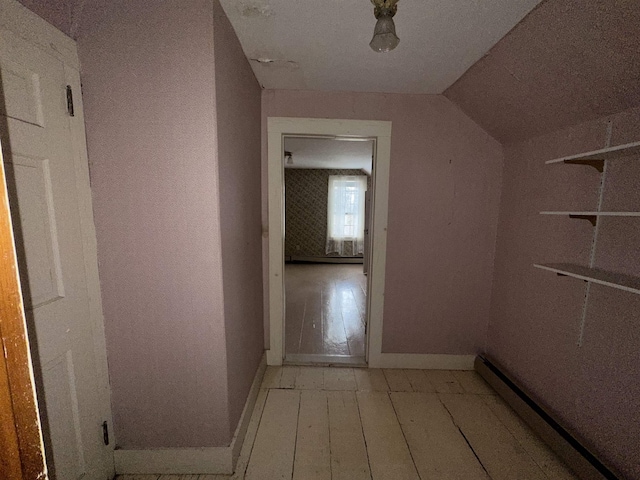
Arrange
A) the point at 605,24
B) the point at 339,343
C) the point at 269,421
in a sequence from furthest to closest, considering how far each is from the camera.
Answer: the point at 339,343
the point at 269,421
the point at 605,24

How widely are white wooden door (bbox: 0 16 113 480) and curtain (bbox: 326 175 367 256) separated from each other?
574 cm

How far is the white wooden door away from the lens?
95 cm

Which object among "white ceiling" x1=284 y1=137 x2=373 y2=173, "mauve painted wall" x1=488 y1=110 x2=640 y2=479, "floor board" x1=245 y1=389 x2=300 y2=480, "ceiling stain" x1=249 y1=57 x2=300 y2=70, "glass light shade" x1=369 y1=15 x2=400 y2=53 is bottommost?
"floor board" x1=245 y1=389 x2=300 y2=480

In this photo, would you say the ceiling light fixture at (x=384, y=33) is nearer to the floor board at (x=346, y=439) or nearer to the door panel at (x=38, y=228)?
the door panel at (x=38, y=228)

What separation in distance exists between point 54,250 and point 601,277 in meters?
2.39

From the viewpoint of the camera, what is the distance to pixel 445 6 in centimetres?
122

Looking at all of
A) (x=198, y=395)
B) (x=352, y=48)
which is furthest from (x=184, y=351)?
(x=352, y=48)

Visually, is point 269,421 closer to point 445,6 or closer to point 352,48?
point 352,48

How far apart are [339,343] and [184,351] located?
5.76ft

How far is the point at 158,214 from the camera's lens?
1.25m

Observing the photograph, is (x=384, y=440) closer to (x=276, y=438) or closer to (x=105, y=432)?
(x=276, y=438)

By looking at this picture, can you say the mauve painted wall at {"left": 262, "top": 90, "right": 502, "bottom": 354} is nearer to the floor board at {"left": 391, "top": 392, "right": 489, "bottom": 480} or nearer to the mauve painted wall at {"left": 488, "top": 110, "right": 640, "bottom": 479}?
the mauve painted wall at {"left": 488, "top": 110, "right": 640, "bottom": 479}

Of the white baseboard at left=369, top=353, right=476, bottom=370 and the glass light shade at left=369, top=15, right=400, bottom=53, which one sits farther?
the white baseboard at left=369, top=353, right=476, bottom=370

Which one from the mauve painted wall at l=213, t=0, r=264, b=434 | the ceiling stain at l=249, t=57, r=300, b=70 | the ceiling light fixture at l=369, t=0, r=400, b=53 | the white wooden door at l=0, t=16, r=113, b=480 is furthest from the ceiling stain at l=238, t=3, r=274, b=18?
the white wooden door at l=0, t=16, r=113, b=480
